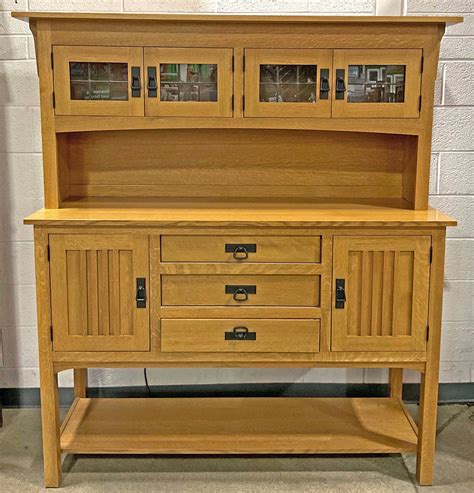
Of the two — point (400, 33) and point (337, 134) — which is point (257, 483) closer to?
point (337, 134)

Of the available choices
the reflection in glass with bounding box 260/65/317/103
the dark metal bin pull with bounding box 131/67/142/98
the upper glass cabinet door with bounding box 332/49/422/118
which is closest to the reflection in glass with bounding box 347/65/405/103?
the upper glass cabinet door with bounding box 332/49/422/118

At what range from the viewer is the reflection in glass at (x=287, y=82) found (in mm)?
2697

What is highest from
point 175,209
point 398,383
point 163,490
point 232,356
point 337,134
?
point 337,134

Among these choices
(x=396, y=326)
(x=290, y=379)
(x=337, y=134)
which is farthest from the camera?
(x=290, y=379)

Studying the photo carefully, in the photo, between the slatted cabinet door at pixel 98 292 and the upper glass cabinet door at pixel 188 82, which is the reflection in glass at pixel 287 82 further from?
the slatted cabinet door at pixel 98 292

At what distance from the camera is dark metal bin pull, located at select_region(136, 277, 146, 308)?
2566 millimetres

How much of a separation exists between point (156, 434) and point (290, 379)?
768 millimetres

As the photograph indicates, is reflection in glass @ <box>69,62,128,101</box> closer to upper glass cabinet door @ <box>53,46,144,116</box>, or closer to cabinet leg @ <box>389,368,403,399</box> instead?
upper glass cabinet door @ <box>53,46,144,116</box>

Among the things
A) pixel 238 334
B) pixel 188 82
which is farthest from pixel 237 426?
pixel 188 82

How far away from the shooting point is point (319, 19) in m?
2.62

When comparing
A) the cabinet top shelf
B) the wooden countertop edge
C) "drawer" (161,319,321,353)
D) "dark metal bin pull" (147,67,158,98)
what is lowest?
"drawer" (161,319,321,353)

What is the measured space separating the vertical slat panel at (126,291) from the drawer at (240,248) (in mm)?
124

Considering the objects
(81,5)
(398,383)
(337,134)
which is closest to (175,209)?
(337,134)

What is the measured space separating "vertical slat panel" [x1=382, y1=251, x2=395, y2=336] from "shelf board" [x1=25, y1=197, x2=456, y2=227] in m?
0.13
